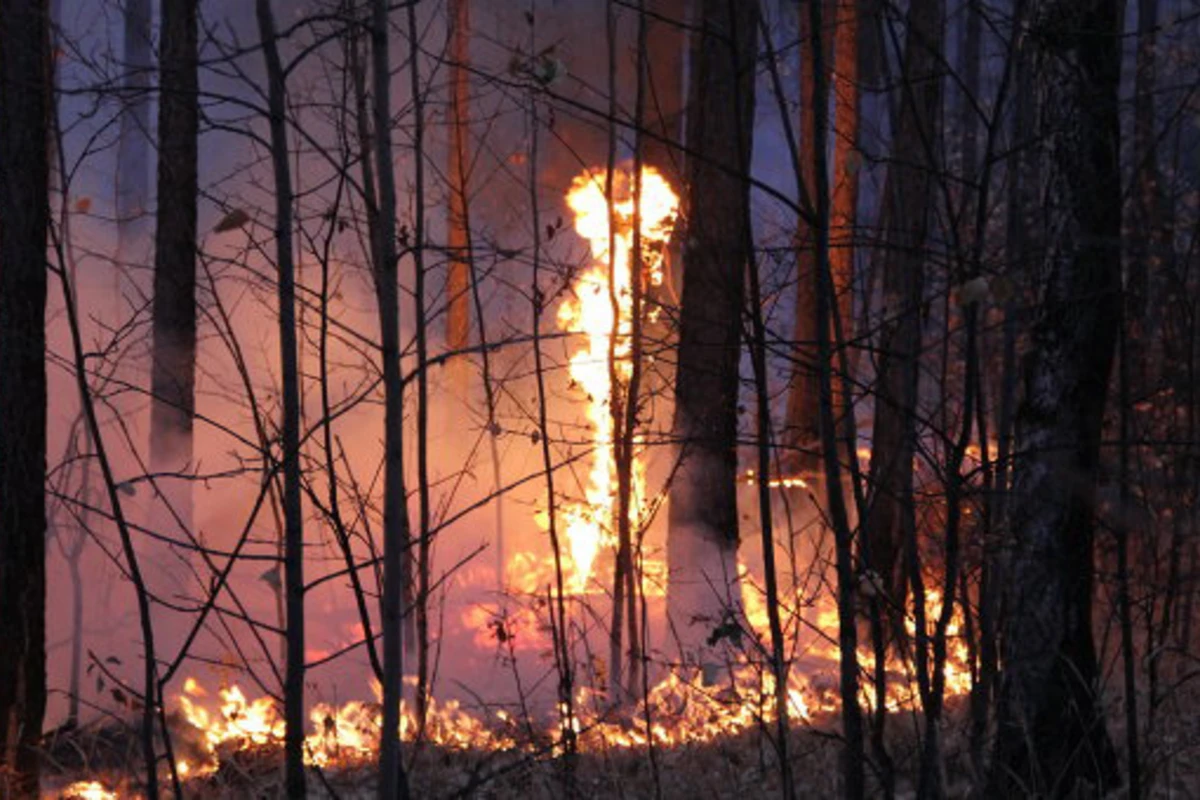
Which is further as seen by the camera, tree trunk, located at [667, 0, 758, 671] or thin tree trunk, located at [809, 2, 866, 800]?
tree trunk, located at [667, 0, 758, 671]

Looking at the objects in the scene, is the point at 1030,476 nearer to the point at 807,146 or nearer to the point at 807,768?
the point at 807,768

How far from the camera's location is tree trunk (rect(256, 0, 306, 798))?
541 centimetres

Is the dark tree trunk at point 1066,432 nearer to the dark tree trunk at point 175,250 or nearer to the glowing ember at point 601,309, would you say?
the glowing ember at point 601,309

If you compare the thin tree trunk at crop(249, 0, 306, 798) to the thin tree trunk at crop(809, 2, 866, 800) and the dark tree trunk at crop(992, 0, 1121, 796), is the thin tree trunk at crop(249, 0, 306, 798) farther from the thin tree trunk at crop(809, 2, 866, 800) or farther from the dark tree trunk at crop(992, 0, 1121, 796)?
the dark tree trunk at crop(992, 0, 1121, 796)

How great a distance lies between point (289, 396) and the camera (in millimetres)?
5641

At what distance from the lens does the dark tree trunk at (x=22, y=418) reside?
30.4ft

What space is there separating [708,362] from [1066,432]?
591 centimetres

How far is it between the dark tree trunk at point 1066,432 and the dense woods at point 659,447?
0.7 inches

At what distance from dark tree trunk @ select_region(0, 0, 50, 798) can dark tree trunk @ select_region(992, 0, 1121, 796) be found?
5.64 metres

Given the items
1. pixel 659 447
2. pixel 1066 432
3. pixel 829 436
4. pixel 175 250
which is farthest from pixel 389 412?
pixel 659 447

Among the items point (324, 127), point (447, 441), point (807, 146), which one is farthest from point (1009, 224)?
point (324, 127)

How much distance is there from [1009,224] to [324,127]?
18383 millimetres

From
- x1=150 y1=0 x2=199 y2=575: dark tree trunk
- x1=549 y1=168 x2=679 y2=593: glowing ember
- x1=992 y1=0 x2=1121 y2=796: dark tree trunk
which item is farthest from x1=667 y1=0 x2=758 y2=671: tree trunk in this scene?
x1=992 y1=0 x2=1121 y2=796: dark tree trunk

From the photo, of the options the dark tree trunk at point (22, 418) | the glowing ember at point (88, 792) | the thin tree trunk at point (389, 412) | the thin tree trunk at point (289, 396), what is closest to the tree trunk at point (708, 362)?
the glowing ember at point (88, 792)
